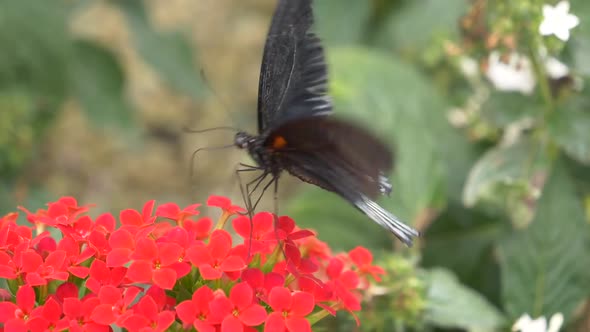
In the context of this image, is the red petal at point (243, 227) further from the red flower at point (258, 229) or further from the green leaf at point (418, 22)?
the green leaf at point (418, 22)

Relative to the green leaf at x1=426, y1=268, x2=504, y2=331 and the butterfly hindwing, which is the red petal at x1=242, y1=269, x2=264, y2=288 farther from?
the green leaf at x1=426, y1=268, x2=504, y2=331

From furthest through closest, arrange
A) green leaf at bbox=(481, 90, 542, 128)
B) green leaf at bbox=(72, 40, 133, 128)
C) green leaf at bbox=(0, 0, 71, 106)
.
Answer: green leaf at bbox=(72, 40, 133, 128)
green leaf at bbox=(0, 0, 71, 106)
green leaf at bbox=(481, 90, 542, 128)

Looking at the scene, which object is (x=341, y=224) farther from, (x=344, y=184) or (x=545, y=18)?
(x=344, y=184)

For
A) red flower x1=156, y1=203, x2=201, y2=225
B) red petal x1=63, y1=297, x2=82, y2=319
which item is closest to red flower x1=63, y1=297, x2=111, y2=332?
red petal x1=63, y1=297, x2=82, y2=319

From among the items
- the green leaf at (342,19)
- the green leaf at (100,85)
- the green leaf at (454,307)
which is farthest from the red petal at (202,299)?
the green leaf at (342,19)

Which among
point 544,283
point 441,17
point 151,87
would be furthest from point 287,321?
point 151,87
